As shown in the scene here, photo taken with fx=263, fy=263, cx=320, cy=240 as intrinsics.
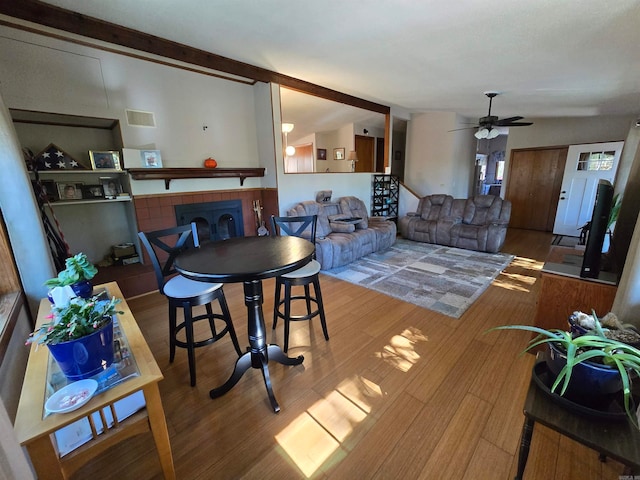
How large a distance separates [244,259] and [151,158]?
2480 millimetres

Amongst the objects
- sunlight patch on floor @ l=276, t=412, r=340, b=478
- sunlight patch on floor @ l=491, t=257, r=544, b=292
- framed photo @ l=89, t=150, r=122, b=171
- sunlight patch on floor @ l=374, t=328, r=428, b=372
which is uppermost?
framed photo @ l=89, t=150, r=122, b=171

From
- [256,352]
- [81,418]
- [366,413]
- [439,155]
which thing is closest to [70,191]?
[256,352]

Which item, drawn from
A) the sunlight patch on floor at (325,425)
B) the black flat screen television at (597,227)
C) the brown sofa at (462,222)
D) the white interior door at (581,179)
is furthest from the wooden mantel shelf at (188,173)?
the white interior door at (581,179)

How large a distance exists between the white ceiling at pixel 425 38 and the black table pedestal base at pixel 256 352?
2292 mm

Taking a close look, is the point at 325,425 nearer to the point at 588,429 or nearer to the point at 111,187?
the point at 588,429

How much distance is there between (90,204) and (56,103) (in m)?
1.04

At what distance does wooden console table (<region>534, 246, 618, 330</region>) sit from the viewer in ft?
5.72

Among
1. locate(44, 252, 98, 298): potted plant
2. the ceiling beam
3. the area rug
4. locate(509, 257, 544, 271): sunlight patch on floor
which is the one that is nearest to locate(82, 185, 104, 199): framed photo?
the ceiling beam

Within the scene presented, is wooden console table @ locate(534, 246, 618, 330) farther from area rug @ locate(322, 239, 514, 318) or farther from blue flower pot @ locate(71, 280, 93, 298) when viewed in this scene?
blue flower pot @ locate(71, 280, 93, 298)

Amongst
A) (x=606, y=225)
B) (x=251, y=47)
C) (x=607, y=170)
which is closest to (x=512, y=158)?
(x=607, y=170)

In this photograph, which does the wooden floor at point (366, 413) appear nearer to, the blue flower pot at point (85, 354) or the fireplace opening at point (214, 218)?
the blue flower pot at point (85, 354)

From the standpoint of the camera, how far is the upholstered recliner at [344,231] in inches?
151

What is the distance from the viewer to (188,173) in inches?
132

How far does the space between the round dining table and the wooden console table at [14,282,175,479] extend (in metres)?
0.46
